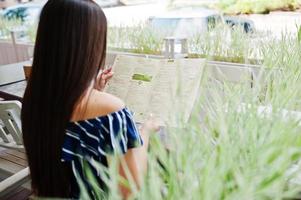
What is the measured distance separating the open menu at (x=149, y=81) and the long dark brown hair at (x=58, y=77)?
19.6 inches

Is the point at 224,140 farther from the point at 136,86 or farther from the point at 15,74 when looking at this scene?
the point at 15,74

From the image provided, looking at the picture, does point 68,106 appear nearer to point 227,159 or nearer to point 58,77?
point 58,77

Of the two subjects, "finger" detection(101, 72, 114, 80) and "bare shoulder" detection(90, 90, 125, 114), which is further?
"finger" detection(101, 72, 114, 80)

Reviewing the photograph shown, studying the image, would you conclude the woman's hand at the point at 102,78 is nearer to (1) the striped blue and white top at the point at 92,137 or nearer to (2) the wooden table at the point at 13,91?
(1) the striped blue and white top at the point at 92,137

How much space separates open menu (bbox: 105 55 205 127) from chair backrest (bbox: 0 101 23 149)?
611mm

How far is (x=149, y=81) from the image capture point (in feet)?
5.12

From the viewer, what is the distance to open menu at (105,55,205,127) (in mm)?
1436

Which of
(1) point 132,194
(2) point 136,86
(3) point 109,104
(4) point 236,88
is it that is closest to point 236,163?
(1) point 132,194

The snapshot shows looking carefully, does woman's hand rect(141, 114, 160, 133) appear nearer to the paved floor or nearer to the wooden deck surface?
the paved floor

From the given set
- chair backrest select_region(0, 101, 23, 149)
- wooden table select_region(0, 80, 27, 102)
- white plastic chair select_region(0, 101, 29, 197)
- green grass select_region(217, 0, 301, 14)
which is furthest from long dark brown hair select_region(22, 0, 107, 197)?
green grass select_region(217, 0, 301, 14)

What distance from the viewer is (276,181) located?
0.48 metres

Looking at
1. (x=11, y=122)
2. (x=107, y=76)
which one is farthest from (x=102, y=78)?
(x=11, y=122)

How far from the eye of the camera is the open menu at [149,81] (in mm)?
1436

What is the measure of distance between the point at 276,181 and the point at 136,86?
1.16m
